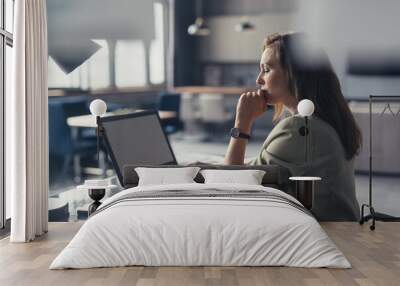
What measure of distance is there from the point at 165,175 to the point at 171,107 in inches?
41.9

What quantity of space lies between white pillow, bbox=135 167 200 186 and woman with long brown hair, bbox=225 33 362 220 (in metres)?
0.69

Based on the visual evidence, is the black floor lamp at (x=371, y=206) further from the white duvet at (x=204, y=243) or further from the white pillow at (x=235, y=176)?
the white duvet at (x=204, y=243)

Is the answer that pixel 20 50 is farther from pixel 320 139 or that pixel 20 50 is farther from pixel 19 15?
pixel 320 139

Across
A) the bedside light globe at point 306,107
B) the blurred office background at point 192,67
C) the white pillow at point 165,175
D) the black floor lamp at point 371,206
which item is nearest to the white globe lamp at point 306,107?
the bedside light globe at point 306,107

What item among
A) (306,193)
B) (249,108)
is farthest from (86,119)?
(306,193)

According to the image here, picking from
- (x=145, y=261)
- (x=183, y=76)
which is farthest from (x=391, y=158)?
(x=145, y=261)

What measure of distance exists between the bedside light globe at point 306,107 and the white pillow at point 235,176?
0.71 metres

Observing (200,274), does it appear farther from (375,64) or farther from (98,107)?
(375,64)

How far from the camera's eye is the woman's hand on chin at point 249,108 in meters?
7.51

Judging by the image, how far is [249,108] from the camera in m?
7.54

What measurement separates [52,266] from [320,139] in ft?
11.1

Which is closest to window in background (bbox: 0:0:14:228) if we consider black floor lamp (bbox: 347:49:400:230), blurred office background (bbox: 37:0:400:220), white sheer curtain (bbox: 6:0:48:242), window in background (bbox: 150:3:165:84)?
white sheer curtain (bbox: 6:0:48:242)

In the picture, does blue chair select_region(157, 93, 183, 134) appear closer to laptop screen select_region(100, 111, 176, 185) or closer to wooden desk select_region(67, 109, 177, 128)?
laptop screen select_region(100, 111, 176, 185)

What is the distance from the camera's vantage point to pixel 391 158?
24.8 ft
